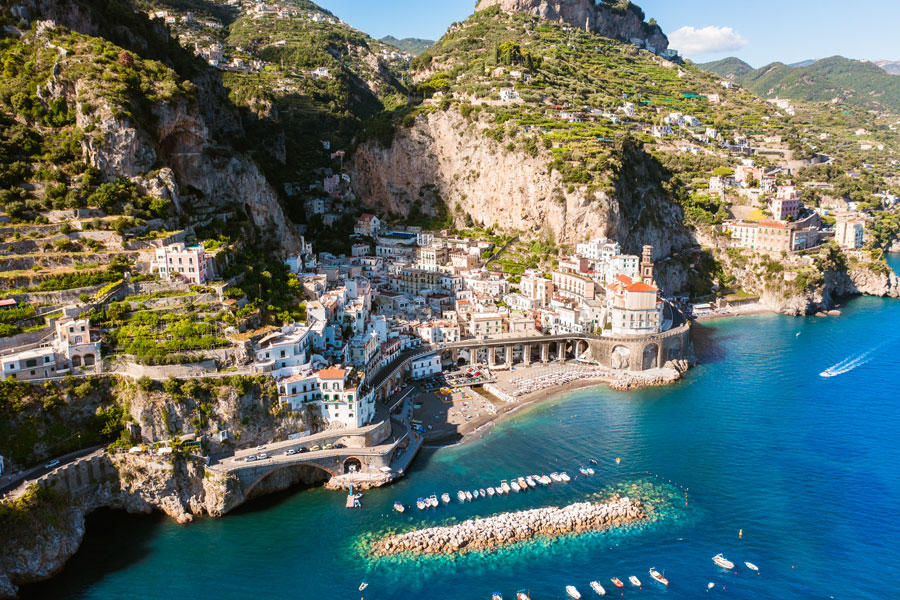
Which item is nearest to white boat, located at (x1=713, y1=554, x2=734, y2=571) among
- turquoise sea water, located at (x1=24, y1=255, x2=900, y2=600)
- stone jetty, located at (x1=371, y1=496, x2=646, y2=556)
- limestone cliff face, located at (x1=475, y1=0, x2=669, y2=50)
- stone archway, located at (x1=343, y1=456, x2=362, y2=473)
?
turquoise sea water, located at (x1=24, y1=255, x2=900, y2=600)

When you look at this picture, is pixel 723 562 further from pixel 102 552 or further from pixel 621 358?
pixel 102 552

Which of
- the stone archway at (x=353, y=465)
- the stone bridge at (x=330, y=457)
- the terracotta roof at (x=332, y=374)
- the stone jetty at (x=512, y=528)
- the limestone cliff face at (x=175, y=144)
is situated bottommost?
the stone jetty at (x=512, y=528)

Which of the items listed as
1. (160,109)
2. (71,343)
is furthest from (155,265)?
(160,109)

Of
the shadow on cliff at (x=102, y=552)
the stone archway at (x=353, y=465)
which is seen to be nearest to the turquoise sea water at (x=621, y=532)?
the shadow on cliff at (x=102, y=552)

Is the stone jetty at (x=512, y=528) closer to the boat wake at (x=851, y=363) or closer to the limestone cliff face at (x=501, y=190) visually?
the boat wake at (x=851, y=363)

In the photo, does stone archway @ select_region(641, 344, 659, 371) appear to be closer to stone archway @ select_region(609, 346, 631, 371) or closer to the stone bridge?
stone archway @ select_region(609, 346, 631, 371)
